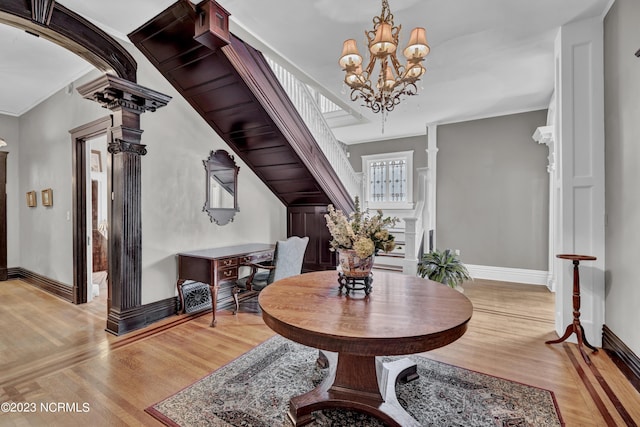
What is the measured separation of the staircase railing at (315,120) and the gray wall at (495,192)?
1872 millimetres

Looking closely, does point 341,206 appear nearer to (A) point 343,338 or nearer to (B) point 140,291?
(B) point 140,291

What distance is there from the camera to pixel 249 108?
11.4 feet

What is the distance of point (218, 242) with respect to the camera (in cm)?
402

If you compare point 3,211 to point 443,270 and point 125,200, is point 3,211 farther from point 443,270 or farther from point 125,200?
point 443,270

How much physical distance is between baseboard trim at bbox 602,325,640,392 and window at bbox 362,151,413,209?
14.3 feet

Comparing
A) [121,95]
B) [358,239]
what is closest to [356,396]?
[358,239]

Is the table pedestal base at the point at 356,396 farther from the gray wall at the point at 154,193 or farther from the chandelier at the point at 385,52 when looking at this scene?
the gray wall at the point at 154,193

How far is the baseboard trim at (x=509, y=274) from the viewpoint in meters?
4.98

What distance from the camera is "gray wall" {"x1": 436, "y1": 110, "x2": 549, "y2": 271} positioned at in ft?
16.5

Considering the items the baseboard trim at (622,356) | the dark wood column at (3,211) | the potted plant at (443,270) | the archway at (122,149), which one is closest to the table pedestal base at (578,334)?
the baseboard trim at (622,356)

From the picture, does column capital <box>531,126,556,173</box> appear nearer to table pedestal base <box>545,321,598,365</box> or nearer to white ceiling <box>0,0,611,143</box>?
white ceiling <box>0,0,611,143</box>

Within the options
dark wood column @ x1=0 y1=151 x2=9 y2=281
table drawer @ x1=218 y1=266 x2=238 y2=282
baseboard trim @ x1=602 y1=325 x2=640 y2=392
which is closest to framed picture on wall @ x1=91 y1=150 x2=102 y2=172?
dark wood column @ x1=0 y1=151 x2=9 y2=281

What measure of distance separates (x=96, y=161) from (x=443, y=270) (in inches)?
243

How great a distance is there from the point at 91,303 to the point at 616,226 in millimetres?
5668
